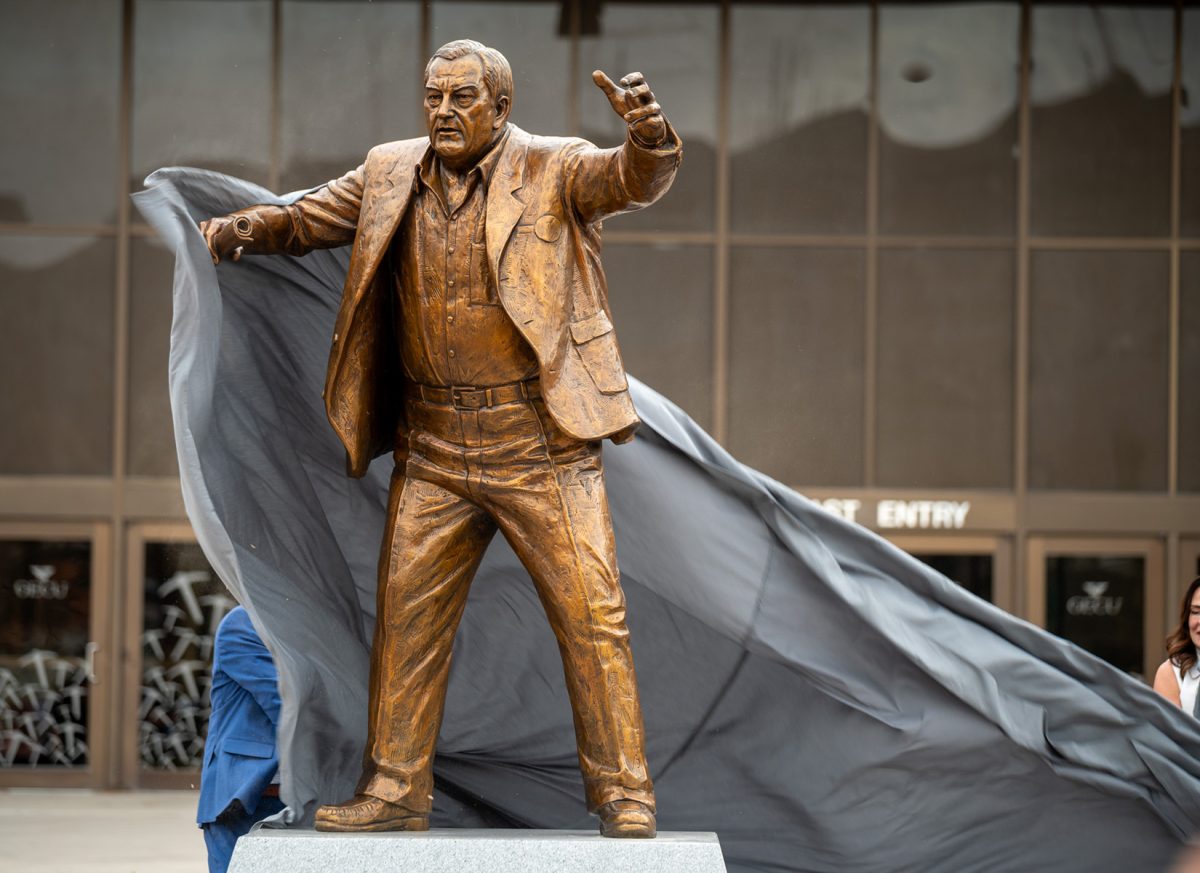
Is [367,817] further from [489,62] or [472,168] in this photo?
[489,62]

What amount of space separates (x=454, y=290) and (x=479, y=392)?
1.01 feet

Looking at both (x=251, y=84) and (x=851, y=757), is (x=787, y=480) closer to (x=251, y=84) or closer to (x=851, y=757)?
(x=251, y=84)

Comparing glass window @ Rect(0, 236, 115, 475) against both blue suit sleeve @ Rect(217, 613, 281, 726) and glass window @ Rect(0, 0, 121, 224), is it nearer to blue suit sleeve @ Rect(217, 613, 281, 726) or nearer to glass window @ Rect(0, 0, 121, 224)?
glass window @ Rect(0, 0, 121, 224)

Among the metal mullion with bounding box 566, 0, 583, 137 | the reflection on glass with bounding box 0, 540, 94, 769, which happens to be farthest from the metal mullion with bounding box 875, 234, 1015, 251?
the reflection on glass with bounding box 0, 540, 94, 769

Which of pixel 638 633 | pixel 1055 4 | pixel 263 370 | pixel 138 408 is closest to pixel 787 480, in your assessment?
pixel 1055 4

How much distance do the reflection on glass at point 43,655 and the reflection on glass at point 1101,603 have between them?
7.31 metres

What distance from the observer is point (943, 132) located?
1292 centimetres

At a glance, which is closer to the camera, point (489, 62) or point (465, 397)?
point (489, 62)

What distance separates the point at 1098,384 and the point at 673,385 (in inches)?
125

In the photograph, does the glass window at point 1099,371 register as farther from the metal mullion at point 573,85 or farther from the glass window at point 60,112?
the glass window at point 60,112

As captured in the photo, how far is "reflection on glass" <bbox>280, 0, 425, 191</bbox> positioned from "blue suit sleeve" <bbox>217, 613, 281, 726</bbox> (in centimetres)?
752

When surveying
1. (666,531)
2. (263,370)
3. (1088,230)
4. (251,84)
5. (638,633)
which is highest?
(251,84)

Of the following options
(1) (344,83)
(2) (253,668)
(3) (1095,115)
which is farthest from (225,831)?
(3) (1095,115)

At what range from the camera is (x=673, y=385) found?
42.6 ft
